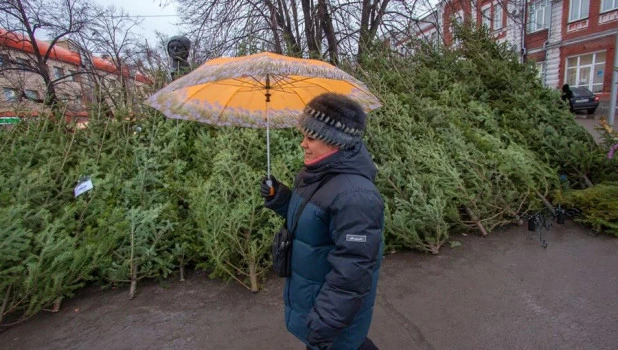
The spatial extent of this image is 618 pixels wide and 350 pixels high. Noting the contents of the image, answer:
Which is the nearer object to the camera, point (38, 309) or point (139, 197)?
point (38, 309)

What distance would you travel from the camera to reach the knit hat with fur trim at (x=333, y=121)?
4.97 feet

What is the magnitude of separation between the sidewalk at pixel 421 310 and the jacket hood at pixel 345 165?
1518mm

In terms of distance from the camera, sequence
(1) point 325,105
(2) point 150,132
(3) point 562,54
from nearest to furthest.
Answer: (1) point 325,105 < (2) point 150,132 < (3) point 562,54

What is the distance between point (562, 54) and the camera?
79.4 feet

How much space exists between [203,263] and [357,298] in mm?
2288

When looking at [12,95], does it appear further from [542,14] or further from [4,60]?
[542,14]

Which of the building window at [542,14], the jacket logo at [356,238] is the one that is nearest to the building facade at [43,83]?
the jacket logo at [356,238]

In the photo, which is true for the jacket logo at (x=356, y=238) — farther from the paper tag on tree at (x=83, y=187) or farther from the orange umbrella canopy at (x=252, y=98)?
the paper tag on tree at (x=83, y=187)

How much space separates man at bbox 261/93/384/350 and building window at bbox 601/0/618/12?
28.5 metres

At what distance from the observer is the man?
139 cm

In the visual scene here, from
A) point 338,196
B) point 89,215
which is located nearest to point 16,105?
point 89,215

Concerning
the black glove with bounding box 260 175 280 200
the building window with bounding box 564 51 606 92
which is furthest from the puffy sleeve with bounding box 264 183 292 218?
the building window with bounding box 564 51 606 92

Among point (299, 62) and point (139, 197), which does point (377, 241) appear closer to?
point (299, 62)

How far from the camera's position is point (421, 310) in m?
2.76
